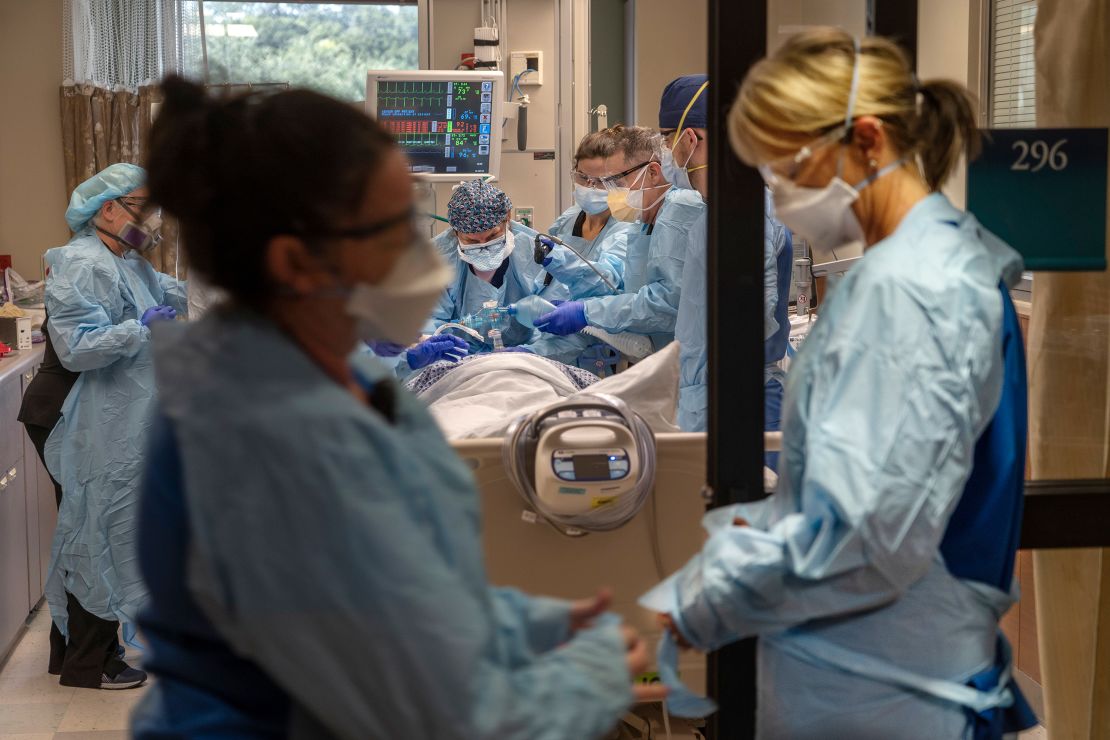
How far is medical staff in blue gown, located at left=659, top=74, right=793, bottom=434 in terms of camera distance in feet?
9.52

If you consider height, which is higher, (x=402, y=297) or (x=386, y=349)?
(x=402, y=297)

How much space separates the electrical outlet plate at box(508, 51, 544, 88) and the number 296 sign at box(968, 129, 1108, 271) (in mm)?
4108

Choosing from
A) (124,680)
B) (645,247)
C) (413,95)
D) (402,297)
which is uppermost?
(413,95)

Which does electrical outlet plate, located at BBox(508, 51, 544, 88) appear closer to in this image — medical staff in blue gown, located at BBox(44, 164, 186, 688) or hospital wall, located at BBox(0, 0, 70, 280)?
medical staff in blue gown, located at BBox(44, 164, 186, 688)

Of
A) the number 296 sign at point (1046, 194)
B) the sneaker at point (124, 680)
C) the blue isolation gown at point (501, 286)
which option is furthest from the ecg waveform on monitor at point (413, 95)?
the number 296 sign at point (1046, 194)

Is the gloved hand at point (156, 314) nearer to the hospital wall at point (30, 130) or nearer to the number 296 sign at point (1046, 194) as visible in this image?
the number 296 sign at point (1046, 194)

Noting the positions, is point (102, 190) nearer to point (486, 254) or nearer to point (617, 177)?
point (486, 254)

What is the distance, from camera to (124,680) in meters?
3.96

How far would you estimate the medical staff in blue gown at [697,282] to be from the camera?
9.52 ft

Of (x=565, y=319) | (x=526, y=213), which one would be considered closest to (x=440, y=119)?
(x=526, y=213)

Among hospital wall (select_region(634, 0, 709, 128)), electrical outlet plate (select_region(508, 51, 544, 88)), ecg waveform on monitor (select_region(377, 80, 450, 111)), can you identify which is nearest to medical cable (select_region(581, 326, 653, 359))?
ecg waveform on monitor (select_region(377, 80, 450, 111))

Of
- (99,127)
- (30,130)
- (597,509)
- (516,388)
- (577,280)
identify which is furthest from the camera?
(30,130)

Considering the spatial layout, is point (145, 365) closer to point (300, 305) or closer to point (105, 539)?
point (105, 539)

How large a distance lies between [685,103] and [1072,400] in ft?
5.96
